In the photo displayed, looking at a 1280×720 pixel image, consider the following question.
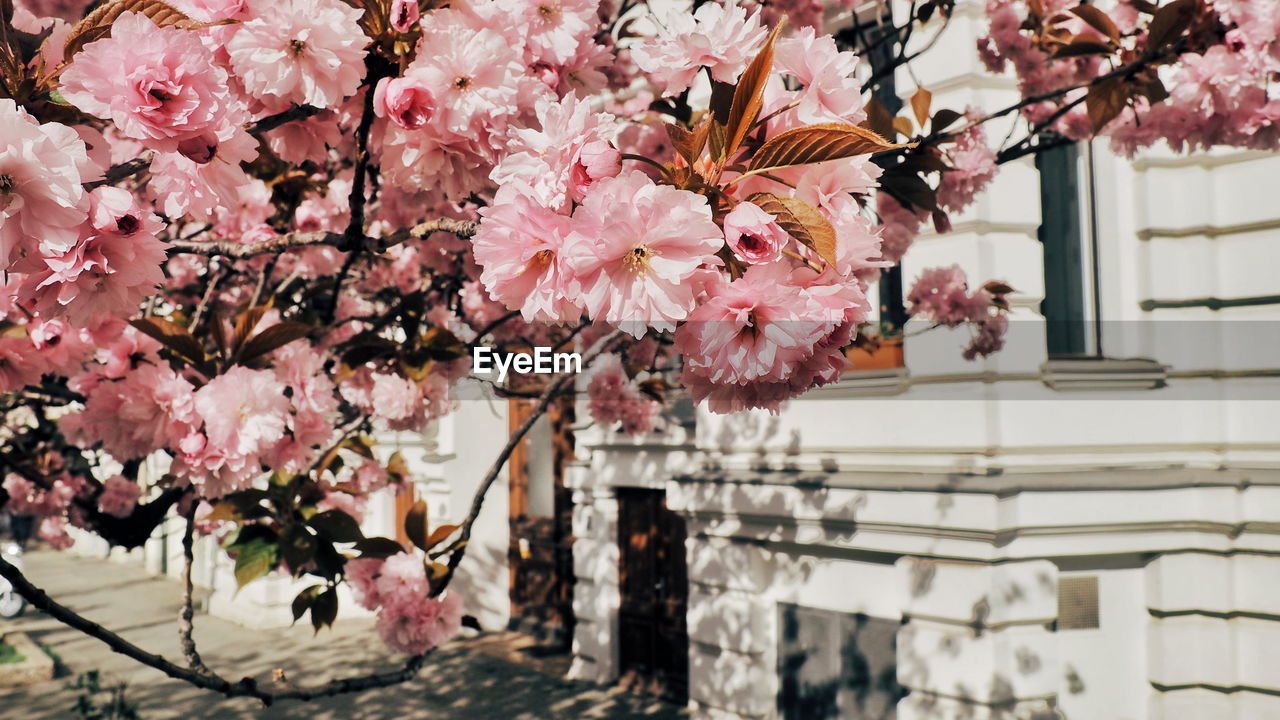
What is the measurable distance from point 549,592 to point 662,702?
2.57 m

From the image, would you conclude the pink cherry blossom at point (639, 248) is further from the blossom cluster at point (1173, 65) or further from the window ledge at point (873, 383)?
the window ledge at point (873, 383)

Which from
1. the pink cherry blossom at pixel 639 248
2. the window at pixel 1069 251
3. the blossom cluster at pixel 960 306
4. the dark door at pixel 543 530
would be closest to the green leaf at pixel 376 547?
the pink cherry blossom at pixel 639 248

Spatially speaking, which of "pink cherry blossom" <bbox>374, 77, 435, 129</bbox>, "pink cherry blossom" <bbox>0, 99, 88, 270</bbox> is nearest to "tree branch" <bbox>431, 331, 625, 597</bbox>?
"pink cherry blossom" <bbox>374, 77, 435, 129</bbox>

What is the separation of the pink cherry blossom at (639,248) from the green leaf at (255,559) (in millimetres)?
2167

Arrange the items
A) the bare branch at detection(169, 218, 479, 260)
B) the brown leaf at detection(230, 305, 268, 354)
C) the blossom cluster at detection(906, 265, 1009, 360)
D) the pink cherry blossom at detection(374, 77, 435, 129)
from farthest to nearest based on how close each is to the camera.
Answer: the blossom cluster at detection(906, 265, 1009, 360) < the brown leaf at detection(230, 305, 268, 354) < the bare branch at detection(169, 218, 479, 260) < the pink cherry blossom at detection(374, 77, 435, 129)

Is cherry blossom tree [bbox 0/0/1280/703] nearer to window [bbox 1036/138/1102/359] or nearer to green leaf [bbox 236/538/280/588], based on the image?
green leaf [bbox 236/538/280/588]

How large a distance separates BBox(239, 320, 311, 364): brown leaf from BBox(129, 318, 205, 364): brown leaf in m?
0.10

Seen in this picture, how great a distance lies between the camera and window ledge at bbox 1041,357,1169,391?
5773 millimetres

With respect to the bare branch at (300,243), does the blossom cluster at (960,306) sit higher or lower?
higher

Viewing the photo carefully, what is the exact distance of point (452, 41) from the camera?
5.15 feet

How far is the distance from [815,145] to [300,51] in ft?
2.68

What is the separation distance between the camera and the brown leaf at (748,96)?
3.83 ft

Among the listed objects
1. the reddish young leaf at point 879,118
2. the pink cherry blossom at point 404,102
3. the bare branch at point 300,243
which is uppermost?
the reddish young leaf at point 879,118

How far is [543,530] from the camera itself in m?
10.6
